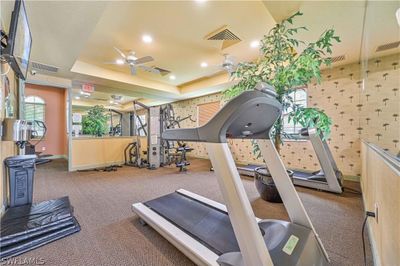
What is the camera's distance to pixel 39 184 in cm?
363

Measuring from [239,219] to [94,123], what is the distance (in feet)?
21.1

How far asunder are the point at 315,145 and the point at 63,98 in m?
8.24

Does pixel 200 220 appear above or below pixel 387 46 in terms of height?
below

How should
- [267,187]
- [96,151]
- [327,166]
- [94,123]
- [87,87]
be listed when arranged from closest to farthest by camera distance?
1. [267,187]
2. [327,166]
3. [87,87]
4. [96,151]
5. [94,123]

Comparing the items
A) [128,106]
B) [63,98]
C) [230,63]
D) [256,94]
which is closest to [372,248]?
[256,94]

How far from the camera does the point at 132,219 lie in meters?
Result: 2.16

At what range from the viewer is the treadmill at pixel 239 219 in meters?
0.97

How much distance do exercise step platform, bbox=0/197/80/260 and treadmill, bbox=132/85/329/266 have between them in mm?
849

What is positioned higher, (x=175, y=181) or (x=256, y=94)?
(x=256, y=94)

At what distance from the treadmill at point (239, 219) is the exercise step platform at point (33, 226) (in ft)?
2.79

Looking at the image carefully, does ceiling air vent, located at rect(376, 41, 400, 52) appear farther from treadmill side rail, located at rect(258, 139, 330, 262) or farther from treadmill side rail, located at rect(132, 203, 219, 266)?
treadmill side rail, located at rect(132, 203, 219, 266)

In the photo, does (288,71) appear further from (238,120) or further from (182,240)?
(182,240)

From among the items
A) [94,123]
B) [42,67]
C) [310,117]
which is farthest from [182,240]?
[94,123]

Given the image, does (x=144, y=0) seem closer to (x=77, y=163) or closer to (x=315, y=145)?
(x=315, y=145)
